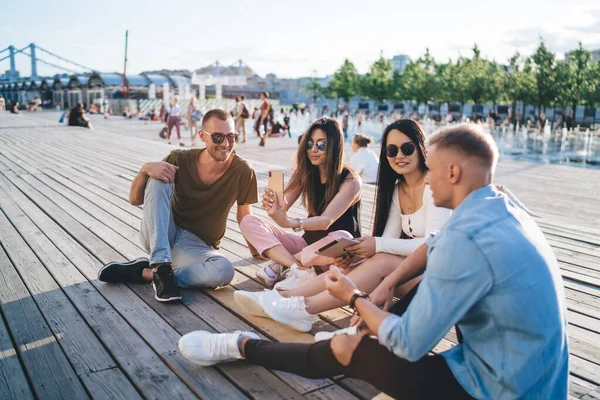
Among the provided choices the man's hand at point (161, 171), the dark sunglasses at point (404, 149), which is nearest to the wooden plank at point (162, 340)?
the man's hand at point (161, 171)

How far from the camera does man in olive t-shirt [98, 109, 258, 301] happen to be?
11.0 ft

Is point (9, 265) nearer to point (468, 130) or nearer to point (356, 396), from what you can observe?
point (356, 396)

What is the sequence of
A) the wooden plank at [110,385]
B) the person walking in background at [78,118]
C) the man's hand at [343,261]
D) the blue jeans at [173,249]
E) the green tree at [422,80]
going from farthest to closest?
1. the green tree at [422,80]
2. the person walking in background at [78,118]
3. the blue jeans at [173,249]
4. the man's hand at [343,261]
5. the wooden plank at [110,385]

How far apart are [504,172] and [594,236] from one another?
720 centimetres

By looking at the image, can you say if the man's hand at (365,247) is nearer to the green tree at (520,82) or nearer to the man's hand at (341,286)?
the man's hand at (341,286)

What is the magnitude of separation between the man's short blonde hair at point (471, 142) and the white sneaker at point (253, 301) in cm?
152

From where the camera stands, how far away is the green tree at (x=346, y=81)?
6342 centimetres

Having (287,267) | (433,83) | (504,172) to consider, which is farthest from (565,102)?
(287,267)

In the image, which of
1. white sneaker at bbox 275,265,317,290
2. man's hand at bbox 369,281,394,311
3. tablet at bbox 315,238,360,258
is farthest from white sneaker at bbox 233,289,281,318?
man's hand at bbox 369,281,394,311

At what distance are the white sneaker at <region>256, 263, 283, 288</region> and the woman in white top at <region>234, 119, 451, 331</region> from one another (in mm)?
571

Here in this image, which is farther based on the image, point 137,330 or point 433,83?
point 433,83

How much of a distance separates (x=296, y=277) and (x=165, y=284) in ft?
2.64

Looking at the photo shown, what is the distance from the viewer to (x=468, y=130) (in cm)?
169

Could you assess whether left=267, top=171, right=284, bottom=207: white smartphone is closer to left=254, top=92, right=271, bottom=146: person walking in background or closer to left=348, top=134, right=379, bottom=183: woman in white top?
left=348, top=134, right=379, bottom=183: woman in white top
